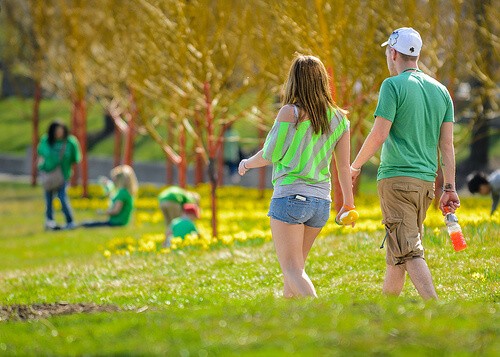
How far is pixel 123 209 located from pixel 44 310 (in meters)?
10.1

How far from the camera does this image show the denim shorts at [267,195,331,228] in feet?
22.9

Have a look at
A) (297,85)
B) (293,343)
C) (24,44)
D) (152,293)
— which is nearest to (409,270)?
(297,85)

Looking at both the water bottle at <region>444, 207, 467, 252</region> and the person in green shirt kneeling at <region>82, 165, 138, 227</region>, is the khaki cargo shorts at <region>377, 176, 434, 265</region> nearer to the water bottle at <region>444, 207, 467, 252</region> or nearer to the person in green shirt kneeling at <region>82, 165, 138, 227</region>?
the water bottle at <region>444, 207, 467, 252</region>

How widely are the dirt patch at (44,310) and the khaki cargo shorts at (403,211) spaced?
183cm

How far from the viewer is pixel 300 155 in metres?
7.02

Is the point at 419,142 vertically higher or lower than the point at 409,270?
higher

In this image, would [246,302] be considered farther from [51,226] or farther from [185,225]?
A: [51,226]

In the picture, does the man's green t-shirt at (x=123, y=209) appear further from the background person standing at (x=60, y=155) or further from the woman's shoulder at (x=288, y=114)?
the woman's shoulder at (x=288, y=114)

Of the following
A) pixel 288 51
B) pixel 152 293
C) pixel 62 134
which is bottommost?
pixel 152 293

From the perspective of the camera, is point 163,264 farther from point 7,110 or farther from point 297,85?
point 7,110

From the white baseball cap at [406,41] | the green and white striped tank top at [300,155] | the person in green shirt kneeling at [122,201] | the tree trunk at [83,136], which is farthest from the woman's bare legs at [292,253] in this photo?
the tree trunk at [83,136]

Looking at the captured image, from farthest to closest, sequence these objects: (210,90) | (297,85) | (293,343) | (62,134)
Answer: (62,134), (210,90), (297,85), (293,343)

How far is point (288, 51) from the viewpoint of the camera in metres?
15.5

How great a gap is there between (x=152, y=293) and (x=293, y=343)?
4.50 metres
